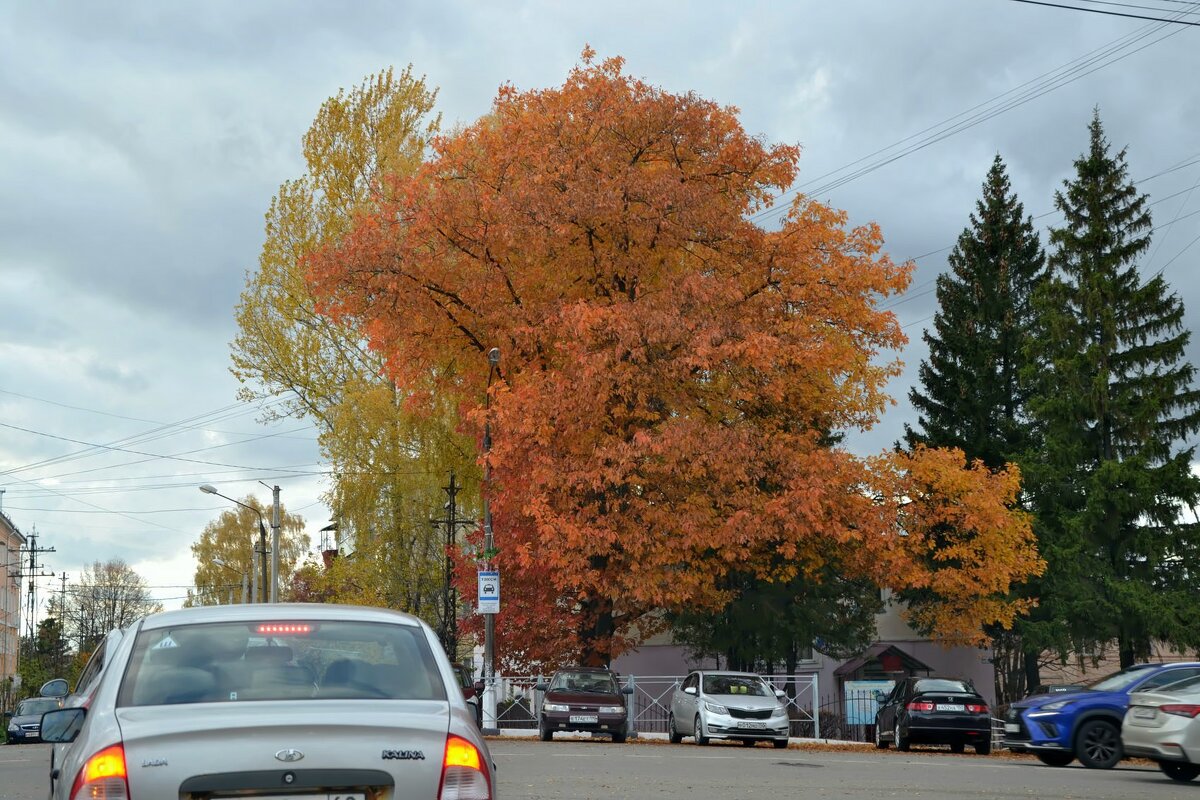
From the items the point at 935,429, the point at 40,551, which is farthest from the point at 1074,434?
the point at 40,551

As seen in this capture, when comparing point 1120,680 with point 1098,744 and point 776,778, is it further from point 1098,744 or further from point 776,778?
point 776,778

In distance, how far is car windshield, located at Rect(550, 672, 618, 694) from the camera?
105 feet

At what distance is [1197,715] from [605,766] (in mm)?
7718

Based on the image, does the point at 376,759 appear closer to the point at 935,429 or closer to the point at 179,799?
the point at 179,799

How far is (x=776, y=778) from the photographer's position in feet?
58.5

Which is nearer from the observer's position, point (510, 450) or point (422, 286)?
point (510, 450)

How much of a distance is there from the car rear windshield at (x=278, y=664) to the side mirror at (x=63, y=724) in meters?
1.20

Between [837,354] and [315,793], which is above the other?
[837,354]

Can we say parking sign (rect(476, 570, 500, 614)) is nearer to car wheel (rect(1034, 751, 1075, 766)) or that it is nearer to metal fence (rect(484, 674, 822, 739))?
metal fence (rect(484, 674, 822, 739))

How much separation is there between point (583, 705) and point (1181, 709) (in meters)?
15.6

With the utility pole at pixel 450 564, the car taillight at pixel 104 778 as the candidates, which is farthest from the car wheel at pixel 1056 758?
the utility pole at pixel 450 564

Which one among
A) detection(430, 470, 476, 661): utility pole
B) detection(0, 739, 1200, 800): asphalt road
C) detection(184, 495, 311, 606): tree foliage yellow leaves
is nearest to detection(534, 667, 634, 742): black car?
detection(0, 739, 1200, 800): asphalt road

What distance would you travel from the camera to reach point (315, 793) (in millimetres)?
5500

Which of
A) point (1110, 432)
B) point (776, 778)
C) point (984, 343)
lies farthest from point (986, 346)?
point (776, 778)
